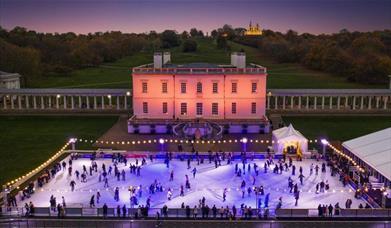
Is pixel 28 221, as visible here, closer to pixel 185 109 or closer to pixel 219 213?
pixel 219 213

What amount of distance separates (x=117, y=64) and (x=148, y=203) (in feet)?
389

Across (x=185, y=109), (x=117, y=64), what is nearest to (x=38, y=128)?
(x=185, y=109)

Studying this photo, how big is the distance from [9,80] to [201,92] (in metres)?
40.6

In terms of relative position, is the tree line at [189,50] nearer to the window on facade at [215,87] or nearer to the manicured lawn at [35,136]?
the manicured lawn at [35,136]

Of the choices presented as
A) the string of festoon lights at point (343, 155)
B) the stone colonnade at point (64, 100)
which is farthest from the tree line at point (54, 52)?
the string of festoon lights at point (343, 155)

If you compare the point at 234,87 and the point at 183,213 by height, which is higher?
the point at 234,87

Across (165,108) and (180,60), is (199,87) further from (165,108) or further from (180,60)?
(180,60)

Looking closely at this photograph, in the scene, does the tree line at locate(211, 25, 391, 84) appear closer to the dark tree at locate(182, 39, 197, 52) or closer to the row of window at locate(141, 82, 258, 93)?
the dark tree at locate(182, 39, 197, 52)

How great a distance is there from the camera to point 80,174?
36375 millimetres

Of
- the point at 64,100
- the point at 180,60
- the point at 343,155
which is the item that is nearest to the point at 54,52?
the point at 180,60

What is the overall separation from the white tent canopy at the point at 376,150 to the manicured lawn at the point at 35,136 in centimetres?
2592

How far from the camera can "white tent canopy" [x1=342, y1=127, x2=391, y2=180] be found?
32750 millimetres

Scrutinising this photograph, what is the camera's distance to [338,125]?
55.8 meters

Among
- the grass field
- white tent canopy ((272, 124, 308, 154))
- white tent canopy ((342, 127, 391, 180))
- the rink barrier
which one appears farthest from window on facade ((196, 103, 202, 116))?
the grass field
